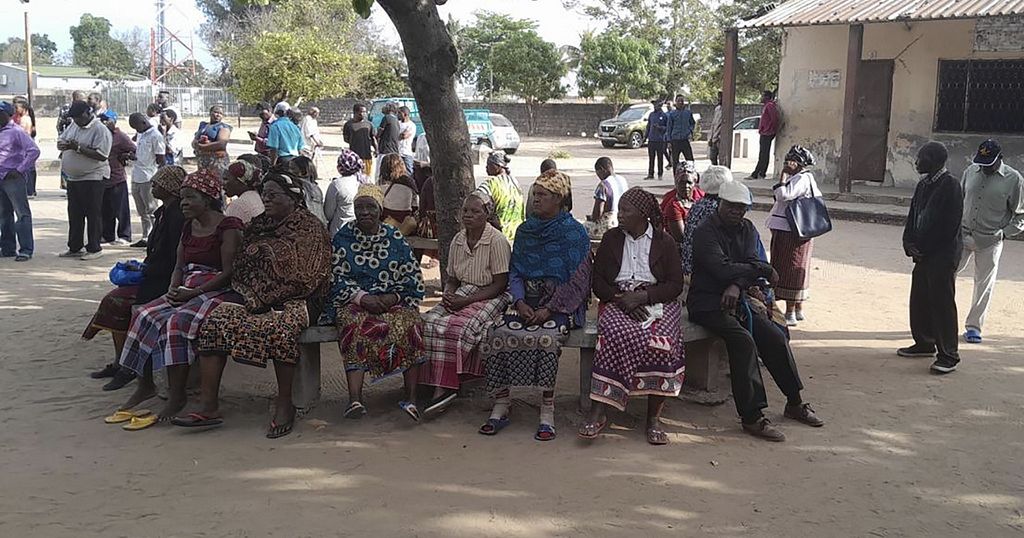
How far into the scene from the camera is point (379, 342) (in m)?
5.18

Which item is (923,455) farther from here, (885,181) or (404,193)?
(885,181)

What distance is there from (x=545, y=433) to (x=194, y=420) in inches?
77.5

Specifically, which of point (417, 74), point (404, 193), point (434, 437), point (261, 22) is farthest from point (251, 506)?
point (261, 22)

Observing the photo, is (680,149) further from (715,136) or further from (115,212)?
(115,212)

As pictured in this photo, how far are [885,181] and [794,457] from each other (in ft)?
40.7

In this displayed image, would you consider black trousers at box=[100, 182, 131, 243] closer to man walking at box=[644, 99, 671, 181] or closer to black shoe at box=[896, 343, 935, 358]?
black shoe at box=[896, 343, 935, 358]

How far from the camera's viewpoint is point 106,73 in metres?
64.4

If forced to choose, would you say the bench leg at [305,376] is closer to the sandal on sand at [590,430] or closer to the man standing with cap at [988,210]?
the sandal on sand at [590,430]

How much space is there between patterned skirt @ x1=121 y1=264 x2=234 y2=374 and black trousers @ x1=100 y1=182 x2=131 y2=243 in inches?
218

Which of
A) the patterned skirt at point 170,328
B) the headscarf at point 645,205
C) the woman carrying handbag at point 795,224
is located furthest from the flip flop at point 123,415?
the woman carrying handbag at point 795,224

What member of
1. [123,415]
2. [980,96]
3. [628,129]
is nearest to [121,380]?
[123,415]

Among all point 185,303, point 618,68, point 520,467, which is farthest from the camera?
point 618,68

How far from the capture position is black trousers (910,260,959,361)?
20.5ft

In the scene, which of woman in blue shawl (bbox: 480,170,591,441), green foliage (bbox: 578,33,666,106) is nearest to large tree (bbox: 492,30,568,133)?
green foliage (bbox: 578,33,666,106)
